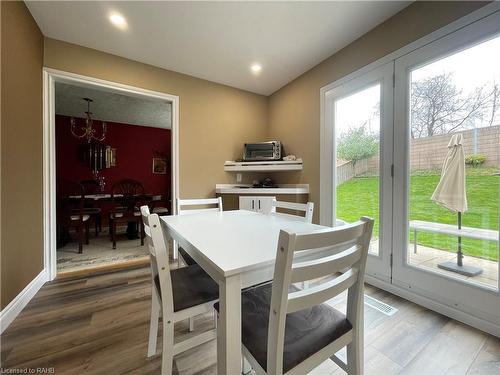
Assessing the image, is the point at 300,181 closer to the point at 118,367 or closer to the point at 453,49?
the point at 453,49

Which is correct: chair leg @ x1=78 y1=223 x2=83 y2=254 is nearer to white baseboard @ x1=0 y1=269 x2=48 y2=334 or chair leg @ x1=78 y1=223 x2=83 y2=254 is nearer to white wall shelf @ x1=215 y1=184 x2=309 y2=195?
white baseboard @ x1=0 y1=269 x2=48 y2=334

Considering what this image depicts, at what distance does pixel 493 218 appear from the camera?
4.69ft

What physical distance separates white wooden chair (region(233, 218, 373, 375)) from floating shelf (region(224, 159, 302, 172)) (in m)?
2.04

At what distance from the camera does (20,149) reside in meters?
1.70

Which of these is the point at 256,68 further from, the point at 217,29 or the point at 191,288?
the point at 191,288

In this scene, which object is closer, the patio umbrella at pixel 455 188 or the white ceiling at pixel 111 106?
the patio umbrella at pixel 455 188

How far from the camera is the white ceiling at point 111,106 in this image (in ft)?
11.2

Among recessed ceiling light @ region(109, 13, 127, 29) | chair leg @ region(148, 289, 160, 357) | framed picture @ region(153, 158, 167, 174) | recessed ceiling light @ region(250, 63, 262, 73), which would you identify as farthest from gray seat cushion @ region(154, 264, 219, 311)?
framed picture @ region(153, 158, 167, 174)

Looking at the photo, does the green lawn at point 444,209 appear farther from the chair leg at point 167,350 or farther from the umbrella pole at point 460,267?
the chair leg at point 167,350

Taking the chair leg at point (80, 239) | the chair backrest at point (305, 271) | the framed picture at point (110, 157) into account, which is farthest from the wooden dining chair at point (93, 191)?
the chair backrest at point (305, 271)

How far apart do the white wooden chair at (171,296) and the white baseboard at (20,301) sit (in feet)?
3.71

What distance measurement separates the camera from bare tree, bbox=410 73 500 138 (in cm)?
150

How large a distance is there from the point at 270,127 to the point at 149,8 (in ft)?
7.21

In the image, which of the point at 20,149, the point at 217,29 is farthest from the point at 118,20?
the point at 20,149
